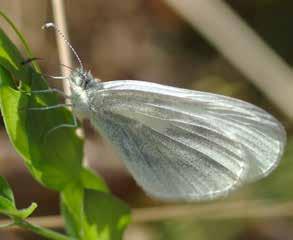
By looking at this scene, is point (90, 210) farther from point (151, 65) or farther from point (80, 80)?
point (151, 65)

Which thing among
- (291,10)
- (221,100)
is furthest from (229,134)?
(291,10)

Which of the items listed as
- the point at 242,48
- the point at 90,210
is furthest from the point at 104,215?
the point at 242,48

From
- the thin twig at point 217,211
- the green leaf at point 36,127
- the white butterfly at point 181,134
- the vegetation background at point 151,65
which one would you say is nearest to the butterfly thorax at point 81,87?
the white butterfly at point 181,134

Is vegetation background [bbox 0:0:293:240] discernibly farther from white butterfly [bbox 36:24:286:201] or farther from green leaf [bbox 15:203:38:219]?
green leaf [bbox 15:203:38:219]

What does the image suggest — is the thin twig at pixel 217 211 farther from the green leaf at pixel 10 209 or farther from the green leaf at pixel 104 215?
the green leaf at pixel 10 209

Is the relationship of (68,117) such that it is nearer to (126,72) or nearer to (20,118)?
(20,118)

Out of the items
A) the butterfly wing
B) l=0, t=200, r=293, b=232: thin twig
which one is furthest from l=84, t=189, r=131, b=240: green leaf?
l=0, t=200, r=293, b=232: thin twig
